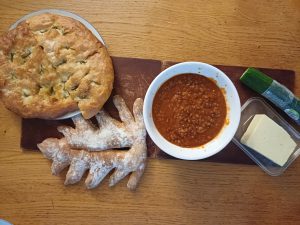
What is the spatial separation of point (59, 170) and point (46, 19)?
550mm

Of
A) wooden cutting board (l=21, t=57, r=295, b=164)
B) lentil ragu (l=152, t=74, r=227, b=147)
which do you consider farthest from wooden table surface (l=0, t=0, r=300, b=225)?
lentil ragu (l=152, t=74, r=227, b=147)

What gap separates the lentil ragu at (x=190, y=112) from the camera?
130cm

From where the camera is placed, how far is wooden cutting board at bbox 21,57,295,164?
1398mm

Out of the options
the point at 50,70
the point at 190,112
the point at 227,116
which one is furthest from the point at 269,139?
the point at 50,70

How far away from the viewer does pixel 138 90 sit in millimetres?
1414

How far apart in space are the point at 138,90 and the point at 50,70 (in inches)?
13.0

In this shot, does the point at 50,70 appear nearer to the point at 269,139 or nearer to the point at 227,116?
the point at 227,116

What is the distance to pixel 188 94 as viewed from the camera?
1305mm

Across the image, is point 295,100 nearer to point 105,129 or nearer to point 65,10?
point 105,129

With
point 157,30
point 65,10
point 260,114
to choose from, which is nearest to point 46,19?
point 65,10

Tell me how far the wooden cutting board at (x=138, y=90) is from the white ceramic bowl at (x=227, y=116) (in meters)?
0.13

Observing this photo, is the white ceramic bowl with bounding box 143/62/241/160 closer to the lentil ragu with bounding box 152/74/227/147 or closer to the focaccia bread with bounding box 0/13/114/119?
the lentil ragu with bounding box 152/74/227/147

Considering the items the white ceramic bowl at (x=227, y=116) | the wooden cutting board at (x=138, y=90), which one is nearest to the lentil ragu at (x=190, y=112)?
the white ceramic bowl at (x=227, y=116)

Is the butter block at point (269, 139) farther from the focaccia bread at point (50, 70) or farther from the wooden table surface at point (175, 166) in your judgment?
the focaccia bread at point (50, 70)
